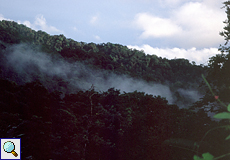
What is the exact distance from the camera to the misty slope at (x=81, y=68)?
2319 cm

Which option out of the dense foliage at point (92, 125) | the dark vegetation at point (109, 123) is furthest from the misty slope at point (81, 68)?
the dense foliage at point (92, 125)

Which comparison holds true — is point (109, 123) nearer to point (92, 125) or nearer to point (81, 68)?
point (92, 125)

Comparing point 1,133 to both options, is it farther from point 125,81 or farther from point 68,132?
point 125,81

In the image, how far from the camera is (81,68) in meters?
29.2

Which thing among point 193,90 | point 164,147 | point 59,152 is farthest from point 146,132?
point 193,90

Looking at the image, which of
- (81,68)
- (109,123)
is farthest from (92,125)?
(81,68)

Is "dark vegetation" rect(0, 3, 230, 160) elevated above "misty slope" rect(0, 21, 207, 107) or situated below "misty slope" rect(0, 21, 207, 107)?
below

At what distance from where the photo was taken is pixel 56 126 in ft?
40.1

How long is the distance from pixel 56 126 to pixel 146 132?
5.25 m

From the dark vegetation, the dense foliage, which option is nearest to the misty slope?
the dark vegetation

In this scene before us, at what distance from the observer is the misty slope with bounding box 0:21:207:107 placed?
2319cm

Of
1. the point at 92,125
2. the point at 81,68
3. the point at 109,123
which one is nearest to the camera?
the point at 92,125

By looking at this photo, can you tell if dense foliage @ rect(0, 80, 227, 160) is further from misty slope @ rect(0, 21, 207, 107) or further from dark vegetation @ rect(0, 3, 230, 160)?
misty slope @ rect(0, 21, 207, 107)

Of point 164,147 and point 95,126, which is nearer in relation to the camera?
point 164,147
